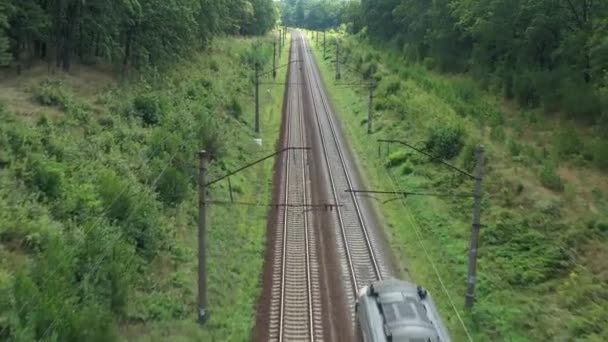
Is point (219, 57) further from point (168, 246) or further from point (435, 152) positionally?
point (168, 246)

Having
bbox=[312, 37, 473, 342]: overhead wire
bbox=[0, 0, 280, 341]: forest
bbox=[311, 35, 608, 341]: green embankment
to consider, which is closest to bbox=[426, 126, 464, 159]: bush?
bbox=[311, 35, 608, 341]: green embankment

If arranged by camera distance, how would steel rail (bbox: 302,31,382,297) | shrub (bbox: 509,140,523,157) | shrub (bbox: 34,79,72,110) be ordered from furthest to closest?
shrub (bbox: 509,140,523,157) → shrub (bbox: 34,79,72,110) → steel rail (bbox: 302,31,382,297)

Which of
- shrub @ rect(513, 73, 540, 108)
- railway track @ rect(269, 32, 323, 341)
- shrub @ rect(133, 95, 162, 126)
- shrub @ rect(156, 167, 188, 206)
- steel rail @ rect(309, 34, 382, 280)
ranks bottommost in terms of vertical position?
railway track @ rect(269, 32, 323, 341)

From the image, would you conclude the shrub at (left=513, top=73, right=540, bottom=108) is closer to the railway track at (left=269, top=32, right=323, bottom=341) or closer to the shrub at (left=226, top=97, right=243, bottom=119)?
the railway track at (left=269, top=32, right=323, bottom=341)

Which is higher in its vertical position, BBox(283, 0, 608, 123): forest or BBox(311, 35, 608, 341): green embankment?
BBox(283, 0, 608, 123): forest

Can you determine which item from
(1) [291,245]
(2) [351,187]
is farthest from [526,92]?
(1) [291,245]

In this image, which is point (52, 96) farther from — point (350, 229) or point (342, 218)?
point (350, 229)

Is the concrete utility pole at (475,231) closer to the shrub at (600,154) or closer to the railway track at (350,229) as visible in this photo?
the railway track at (350,229)
